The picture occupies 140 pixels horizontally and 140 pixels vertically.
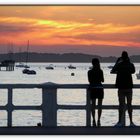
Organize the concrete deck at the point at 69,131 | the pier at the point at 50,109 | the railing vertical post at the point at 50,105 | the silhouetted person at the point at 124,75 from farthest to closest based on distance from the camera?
the railing vertical post at the point at 50,105 < the silhouetted person at the point at 124,75 < the pier at the point at 50,109 < the concrete deck at the point at 69,131

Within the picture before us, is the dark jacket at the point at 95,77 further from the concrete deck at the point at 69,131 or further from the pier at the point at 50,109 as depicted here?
the concrete deck at the point at 69,131

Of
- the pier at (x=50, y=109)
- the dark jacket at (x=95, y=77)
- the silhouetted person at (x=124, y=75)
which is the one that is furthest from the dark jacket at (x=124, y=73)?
the dark jacket at (x=95, y=77)

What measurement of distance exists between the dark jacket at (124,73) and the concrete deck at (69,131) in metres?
0.89

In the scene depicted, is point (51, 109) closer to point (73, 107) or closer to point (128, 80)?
point (73, 107)

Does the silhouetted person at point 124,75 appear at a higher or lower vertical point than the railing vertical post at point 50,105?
higher

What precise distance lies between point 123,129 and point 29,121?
56.6ft

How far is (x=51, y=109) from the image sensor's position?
543 inches

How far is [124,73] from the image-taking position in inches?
538

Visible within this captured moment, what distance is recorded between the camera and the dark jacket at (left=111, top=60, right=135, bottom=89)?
13602 millimetres

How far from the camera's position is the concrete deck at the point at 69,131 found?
12844 mm

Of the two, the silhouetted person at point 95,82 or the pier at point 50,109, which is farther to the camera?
the silhouetted person at point 95,82

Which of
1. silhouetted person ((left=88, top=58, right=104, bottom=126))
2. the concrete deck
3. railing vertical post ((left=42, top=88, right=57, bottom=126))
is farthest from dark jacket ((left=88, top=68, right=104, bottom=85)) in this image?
the concrete deck

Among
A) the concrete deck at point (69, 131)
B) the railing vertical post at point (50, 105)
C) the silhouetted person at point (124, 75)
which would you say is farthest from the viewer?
the railing vertical post at point (50, 105)

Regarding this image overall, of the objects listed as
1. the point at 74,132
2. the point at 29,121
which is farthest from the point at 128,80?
the point at 29,121
